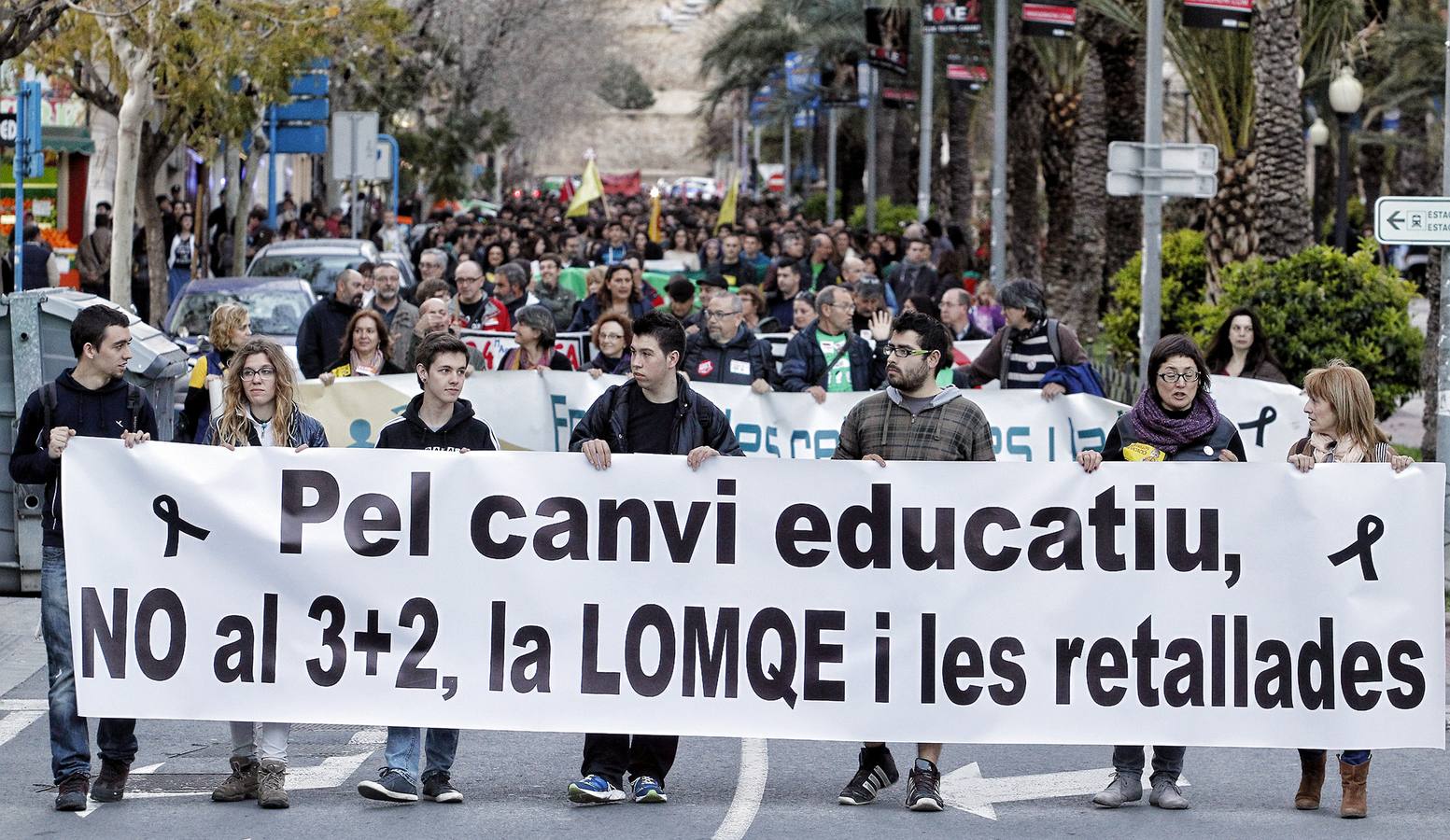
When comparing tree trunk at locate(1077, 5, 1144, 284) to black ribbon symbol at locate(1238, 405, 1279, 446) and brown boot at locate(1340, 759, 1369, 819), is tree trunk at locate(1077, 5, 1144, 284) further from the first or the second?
brown boot at locate(1340, 759, 1369, 819)

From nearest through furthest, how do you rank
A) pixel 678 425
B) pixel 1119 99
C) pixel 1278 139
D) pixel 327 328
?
pixel 678 425 → pixel 327 328 → pixel 1278 139 → pixel 1119 99

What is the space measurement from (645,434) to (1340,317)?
983cm

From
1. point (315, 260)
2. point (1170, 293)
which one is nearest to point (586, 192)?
point (315, 260)

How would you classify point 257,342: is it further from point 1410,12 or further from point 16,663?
point 1410,12

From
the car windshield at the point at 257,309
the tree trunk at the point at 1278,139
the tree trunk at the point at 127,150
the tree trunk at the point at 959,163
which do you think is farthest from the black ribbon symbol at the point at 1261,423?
the tree trunk at the point at 959,163

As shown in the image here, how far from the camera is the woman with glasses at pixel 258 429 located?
7254mm

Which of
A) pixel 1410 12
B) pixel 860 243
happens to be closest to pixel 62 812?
pixel 860 243

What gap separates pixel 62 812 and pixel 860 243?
26139mm

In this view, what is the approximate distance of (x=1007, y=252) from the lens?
34062mm

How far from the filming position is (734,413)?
11.6 m

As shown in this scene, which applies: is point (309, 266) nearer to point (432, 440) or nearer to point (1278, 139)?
point (1278, 139)

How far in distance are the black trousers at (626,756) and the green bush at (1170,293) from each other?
1208 centimetres

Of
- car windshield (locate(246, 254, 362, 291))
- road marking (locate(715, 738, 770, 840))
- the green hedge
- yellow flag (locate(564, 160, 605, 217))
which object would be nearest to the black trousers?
road marking (locate(715, 738, 770, 840))

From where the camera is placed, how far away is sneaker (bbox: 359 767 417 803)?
7.22m
